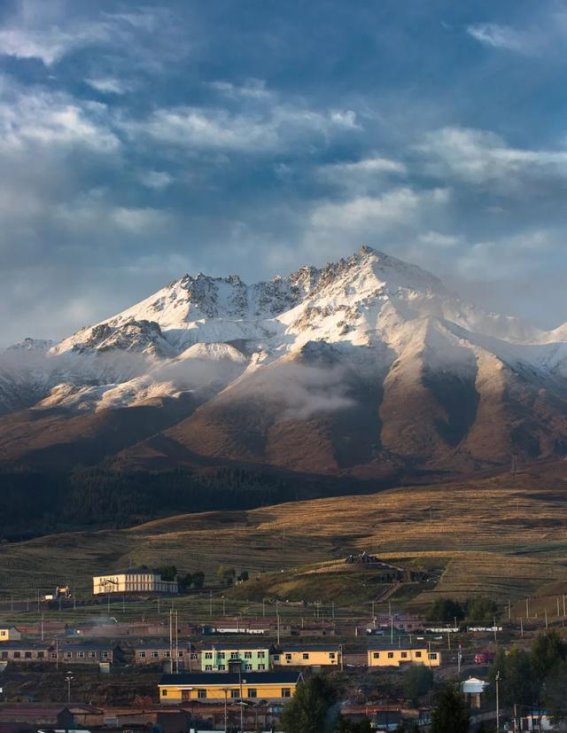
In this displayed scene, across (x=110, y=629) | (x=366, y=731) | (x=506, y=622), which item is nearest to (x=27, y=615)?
(x=110, y=629)

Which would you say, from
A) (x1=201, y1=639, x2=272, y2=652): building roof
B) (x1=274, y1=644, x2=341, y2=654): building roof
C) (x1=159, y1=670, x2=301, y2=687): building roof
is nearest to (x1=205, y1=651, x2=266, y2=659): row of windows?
(x1=201, y1=639, x2=272, y2=652): building roof

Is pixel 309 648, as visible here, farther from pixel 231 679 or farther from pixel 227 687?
pixel 227 687

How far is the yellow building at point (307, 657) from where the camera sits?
114812 millimetres

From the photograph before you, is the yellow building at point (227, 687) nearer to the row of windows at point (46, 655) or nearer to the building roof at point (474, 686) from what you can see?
the building roof at point (474, 686)

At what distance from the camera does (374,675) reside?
356ft

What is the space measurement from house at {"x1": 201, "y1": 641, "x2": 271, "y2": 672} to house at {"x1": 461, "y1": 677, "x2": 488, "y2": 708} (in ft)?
62.1

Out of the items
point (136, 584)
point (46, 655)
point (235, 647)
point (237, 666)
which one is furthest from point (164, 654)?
point (136, 584)

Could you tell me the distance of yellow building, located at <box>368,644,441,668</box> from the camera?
11344cm

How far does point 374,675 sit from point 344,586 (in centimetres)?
6839

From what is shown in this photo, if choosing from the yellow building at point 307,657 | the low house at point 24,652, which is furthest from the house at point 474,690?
the low house at point 24,652

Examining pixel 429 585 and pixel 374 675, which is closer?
pixel 374 675

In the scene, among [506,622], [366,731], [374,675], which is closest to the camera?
[366,731]

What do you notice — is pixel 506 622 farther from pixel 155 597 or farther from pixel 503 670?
pixel 155 597

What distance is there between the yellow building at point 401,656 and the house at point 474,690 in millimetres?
13653
